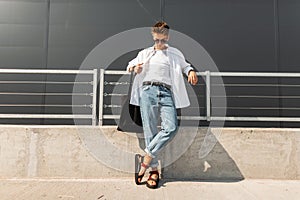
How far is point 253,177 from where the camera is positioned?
9.57 ft

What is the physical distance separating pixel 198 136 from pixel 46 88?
2395 millimetres

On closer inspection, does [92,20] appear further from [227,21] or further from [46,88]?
[227,21]

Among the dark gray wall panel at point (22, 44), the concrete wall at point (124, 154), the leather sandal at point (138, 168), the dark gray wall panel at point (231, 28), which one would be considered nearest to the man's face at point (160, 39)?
the concrete wall at point (124, 154)

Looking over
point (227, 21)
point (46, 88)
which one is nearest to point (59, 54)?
point (46, 88)

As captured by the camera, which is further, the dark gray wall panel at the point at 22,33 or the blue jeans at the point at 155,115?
the dark gray wall panel at the point at 22,33

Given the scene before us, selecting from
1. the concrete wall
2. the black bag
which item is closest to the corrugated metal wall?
the concrete wall

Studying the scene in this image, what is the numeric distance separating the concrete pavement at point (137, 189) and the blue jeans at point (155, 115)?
0.37 m

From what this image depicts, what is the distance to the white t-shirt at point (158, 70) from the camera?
2469 mm

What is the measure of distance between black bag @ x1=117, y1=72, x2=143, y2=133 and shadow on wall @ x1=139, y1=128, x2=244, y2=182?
10.0 inches

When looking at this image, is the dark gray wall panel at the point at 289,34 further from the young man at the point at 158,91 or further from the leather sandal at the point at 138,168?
the leather sandal at the point at 138,168

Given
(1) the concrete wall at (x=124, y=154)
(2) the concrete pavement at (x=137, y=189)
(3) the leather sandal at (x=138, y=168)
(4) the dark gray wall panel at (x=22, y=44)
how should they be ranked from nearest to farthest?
1. (2) the concrete pavement at (x=137, y=189)
2. (3) the leather sandal at (x=138, y=168)
3. (1) the concrete wall at (x=124, y=154)
4. (4) the dark gray wall panel at (x=22, y=44)

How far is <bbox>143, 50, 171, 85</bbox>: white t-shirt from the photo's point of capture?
8.10 feet

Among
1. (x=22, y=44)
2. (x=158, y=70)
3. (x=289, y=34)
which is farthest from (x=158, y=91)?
(x=289, y=34)

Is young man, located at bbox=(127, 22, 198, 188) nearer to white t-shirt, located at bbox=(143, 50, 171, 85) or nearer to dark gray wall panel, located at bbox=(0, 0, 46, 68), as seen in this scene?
white t-shirt, located at bbox=(143, 50, 171, 85)
